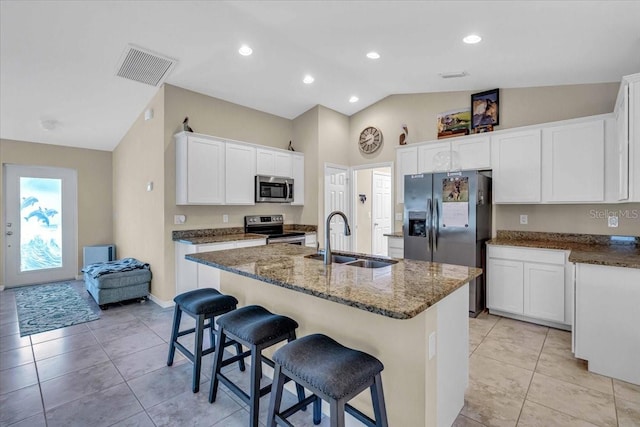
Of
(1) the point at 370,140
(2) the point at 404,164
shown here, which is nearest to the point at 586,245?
(2) the point at 404,164

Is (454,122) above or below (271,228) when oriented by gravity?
above

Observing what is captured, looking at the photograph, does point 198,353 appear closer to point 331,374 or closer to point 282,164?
point 331,374

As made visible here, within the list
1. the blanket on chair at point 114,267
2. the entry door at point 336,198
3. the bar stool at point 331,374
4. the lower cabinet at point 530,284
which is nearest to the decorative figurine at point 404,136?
the entry door at point 336,198

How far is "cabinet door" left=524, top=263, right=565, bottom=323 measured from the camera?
10.4 ft

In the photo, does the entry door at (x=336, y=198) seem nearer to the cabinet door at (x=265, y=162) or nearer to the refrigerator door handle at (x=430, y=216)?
the cabinet door at (x=265, y=162)

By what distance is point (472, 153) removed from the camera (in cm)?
401

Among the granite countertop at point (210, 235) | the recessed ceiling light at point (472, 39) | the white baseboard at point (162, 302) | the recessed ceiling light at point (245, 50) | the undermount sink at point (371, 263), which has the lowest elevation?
the white baseboard at point (162, 302)

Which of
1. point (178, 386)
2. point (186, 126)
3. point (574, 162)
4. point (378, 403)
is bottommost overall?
point (178, 386)

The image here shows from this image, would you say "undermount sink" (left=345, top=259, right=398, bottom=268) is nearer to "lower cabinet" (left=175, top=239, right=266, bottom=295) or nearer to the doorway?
"lower cabinet" (left=175, top=239, right=266, bottom=295)

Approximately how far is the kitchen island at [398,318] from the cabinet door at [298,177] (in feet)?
11.0

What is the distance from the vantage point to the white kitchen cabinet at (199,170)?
13.1 feet

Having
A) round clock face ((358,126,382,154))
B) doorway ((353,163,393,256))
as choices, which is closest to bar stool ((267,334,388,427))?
round clock face ((358,126,382,154))

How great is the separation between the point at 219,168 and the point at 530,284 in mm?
4148

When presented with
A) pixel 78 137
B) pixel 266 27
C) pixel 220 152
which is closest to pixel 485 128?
pixel 266 27
